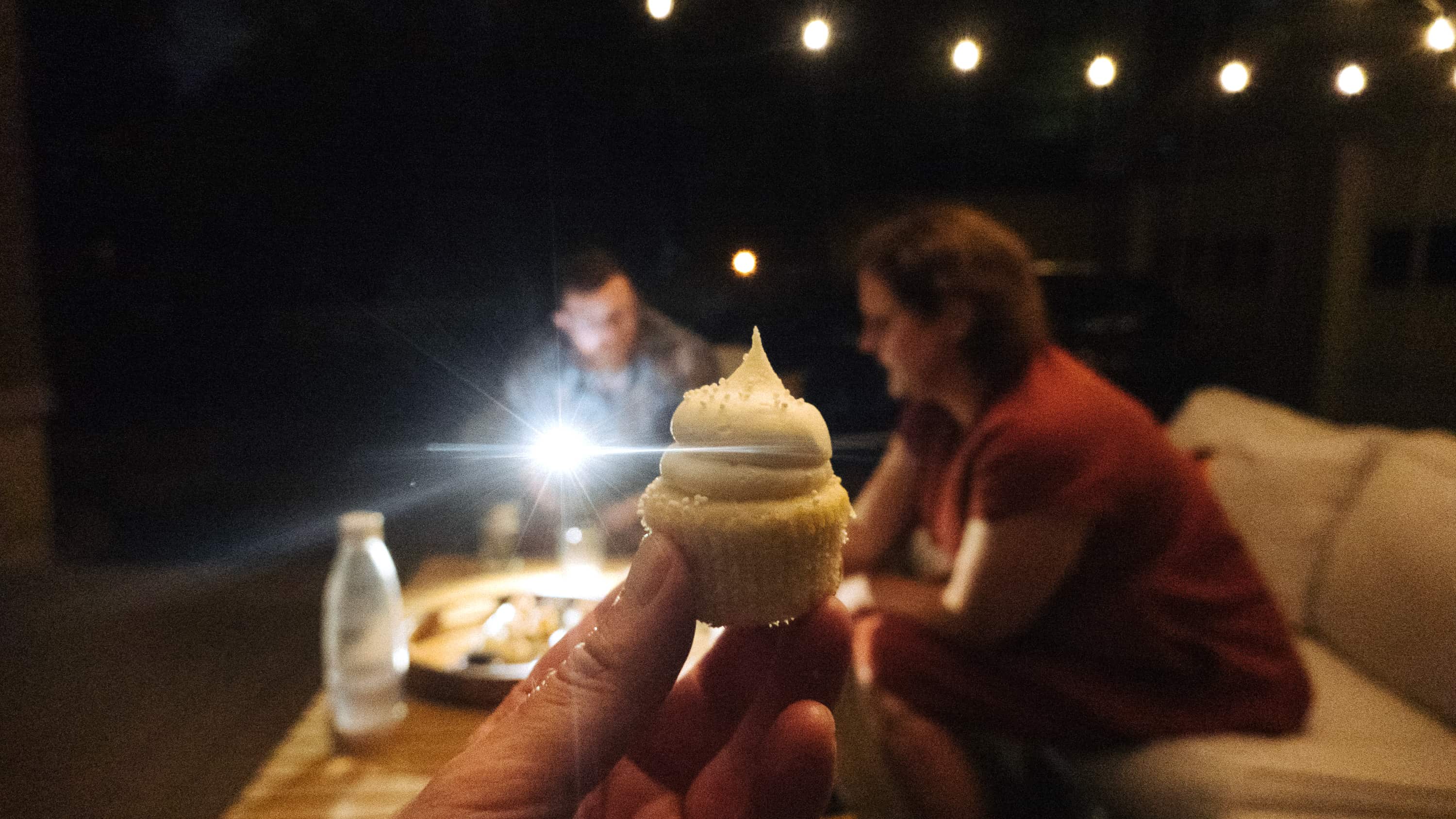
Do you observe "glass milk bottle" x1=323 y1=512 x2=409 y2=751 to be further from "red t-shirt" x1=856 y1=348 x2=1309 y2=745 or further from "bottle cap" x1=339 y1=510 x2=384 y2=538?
"red t-shirt" x1=856 y1=348 x2=1309 y2=745

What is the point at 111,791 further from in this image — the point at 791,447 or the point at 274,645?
the point at 791,447

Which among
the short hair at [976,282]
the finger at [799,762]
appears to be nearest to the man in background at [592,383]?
the short hair at [976,282]

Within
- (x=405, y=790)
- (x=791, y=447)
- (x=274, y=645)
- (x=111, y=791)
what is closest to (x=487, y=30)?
(x=791, y=447)

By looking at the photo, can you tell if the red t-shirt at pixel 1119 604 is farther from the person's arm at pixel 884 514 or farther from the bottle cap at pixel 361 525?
the bottle cap at pixel 361 525

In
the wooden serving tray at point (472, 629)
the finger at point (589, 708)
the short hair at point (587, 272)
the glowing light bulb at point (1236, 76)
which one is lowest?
the wooden serving tray at point (472, 629)

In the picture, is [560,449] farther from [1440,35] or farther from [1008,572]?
[1440,35]

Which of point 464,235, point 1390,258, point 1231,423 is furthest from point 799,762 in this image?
point 1390,258

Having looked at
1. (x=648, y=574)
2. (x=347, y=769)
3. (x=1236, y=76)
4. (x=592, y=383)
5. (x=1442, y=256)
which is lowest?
(x=347, y=769)
